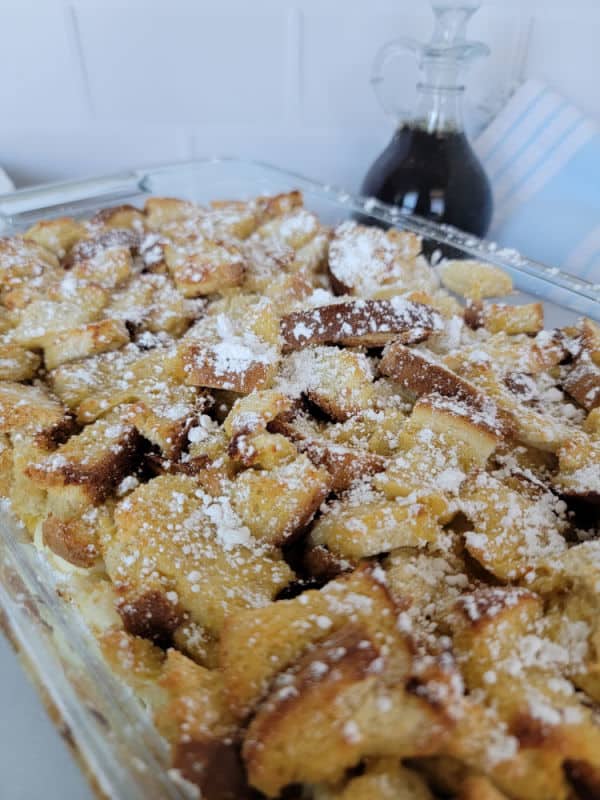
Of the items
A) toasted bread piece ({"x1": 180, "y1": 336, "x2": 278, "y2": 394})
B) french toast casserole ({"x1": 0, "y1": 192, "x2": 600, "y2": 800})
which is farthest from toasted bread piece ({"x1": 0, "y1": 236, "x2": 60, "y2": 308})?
toasted bread piece ({"x1": 180, "y1": 336, "x2": 278, "y2": 394})

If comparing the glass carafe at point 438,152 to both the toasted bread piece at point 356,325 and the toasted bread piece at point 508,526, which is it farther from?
the toasted bread piece at point 508,526

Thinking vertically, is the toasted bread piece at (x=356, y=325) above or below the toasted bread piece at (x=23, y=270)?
above

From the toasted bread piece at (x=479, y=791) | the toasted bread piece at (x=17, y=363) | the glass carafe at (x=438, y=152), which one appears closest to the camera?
the toasted bread piece at (x=479, y=791)

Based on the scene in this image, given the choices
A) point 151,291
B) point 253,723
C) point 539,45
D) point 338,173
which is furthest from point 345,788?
point 539,45

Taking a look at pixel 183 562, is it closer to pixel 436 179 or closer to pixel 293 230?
pixel 293 230

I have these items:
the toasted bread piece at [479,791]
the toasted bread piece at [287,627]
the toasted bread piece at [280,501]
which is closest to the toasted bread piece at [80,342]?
the toasted bread piece at [280,501]

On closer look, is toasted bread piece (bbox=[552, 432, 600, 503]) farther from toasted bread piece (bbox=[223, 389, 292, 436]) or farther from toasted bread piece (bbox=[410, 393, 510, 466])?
toasted bread piece (bbox=[223, 389, 292, 436])
